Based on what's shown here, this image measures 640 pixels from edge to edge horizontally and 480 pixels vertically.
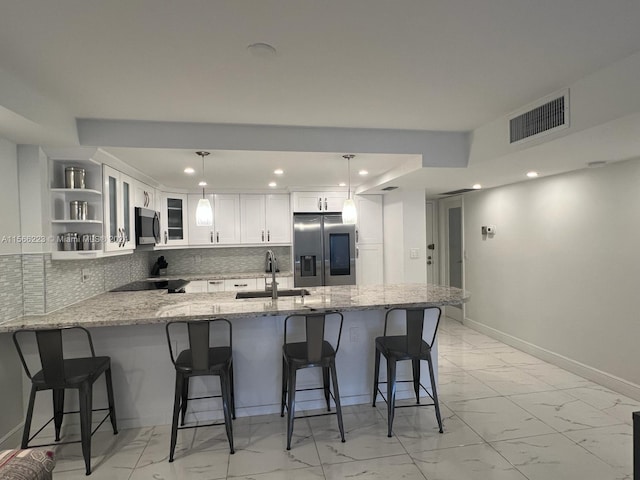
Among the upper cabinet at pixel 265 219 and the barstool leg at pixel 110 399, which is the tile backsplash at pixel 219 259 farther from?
the barstool leg at pixel 110 399

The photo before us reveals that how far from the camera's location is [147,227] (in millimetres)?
4164

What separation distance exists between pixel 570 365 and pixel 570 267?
3.34ft

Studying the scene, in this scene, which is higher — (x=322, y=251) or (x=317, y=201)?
(x=317, y=201)

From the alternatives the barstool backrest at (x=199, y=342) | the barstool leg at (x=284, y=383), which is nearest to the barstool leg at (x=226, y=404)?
the barstool backrest at (x=199, y=342)

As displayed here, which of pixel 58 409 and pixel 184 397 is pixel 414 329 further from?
pixel 58 409

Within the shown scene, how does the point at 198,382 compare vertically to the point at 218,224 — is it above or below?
below

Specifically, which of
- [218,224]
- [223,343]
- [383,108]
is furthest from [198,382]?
[218,224]

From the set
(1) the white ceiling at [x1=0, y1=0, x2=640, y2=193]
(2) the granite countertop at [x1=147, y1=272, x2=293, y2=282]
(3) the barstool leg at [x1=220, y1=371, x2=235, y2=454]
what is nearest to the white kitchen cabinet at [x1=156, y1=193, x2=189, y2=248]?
(2) the granite countertop at [x1=147, y1=272, x2=293, y2=282]

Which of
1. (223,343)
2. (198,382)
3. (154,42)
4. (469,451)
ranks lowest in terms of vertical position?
(469,451)

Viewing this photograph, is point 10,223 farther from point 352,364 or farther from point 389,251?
point 389,251

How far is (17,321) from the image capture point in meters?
2.46

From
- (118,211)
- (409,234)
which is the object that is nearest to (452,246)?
(409,234)

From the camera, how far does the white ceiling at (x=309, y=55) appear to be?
1418mm

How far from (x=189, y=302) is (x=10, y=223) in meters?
1.33
